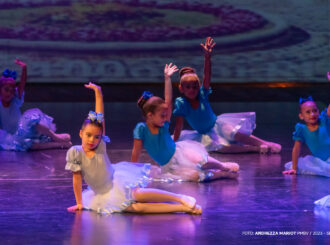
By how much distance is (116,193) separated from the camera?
347 cm

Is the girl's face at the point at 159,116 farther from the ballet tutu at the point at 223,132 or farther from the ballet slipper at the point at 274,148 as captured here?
the ballet slipper at the point at 274,148

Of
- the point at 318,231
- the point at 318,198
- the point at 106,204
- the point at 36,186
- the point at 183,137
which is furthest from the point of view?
the point at 183,137

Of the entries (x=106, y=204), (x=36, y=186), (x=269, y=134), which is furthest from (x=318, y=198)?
(x=269, y=134)

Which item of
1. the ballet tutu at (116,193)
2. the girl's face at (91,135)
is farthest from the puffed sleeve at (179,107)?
the girl's face at (91,135)

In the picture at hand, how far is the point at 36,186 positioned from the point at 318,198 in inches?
71.5

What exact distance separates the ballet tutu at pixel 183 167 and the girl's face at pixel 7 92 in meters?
2.02

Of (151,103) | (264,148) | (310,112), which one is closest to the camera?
(151,103)

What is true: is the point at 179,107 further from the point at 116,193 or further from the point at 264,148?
the point at 116,193

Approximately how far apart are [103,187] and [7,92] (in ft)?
8.46

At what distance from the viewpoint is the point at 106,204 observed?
3453 millimetres

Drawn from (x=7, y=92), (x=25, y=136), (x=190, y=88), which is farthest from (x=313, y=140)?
(x=7, y=92)

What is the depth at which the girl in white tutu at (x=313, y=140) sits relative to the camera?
4.54m

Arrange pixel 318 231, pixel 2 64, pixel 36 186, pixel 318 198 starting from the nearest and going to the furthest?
pixel 318 231
pixel 318 198
pixel 36 186
pixel 2 64

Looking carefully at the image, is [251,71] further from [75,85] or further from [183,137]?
[183,137]
